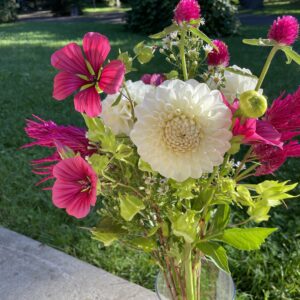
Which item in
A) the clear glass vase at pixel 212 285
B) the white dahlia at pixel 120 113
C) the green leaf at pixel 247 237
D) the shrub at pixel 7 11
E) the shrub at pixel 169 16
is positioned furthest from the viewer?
the shrub at pixel 7 11

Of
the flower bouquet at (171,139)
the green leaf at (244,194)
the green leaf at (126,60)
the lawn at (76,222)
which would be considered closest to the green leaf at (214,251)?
the flower bouquet at (171,139)

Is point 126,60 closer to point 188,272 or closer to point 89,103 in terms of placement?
point 89,103

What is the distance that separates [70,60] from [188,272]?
468mm

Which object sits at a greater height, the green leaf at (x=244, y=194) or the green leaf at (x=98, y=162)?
the green leaf at (x=98, y=162)

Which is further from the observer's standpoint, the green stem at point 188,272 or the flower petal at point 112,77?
the green stem at point 188,272

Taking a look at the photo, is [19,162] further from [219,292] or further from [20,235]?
[219,292]

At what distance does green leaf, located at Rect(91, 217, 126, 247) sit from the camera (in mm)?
851

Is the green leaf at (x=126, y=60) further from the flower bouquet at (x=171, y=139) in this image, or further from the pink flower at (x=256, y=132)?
the pink flower at (x=256, y=132)

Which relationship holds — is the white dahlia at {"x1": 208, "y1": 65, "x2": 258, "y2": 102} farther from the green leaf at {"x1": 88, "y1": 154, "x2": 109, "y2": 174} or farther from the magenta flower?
the green leaf at {"x1": 88, "y1": 154, "x2": 109, "y2": 174}

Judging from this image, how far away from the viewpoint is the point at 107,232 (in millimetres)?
856

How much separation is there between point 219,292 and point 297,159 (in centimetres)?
209

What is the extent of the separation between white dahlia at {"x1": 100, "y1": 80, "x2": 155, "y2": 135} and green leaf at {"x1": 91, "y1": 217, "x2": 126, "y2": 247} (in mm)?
224

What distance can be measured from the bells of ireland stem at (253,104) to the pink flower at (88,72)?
0.17 metres

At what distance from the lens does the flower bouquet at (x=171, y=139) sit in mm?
630
